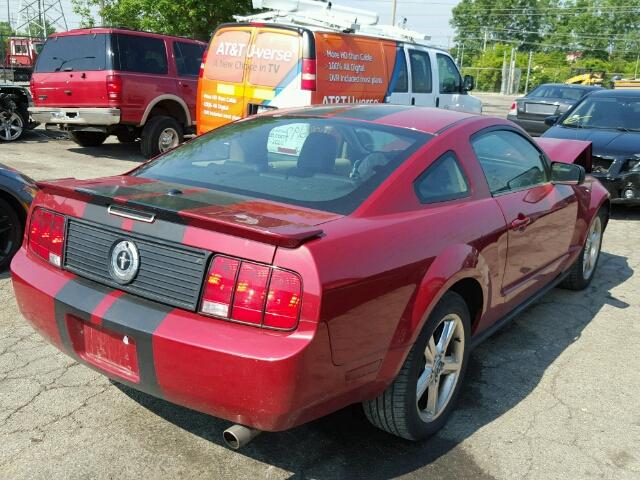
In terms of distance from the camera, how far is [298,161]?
3291 mm

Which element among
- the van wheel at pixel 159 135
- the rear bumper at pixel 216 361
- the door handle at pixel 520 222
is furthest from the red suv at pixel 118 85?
the rear bumper at pixel 216 361

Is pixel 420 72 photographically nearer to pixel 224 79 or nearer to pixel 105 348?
pixel 224 79

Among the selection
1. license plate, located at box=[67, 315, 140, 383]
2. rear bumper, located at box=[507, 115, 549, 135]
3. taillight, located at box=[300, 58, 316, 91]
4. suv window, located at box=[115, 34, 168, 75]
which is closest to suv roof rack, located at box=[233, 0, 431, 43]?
taillight, located at box=[300, 58, 316, 91]

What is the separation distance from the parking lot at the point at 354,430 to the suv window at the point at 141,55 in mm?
7562

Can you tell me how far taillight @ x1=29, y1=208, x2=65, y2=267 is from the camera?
2885 millimetres

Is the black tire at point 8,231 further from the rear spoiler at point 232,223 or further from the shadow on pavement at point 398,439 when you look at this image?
the rear spoiler at point 232,223

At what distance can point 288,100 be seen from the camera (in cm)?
823

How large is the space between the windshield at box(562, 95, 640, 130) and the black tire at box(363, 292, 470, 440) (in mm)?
6834

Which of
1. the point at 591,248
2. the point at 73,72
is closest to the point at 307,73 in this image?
the point at 591,248

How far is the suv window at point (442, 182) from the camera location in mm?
3051

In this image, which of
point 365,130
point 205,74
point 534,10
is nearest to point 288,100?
point 205,74

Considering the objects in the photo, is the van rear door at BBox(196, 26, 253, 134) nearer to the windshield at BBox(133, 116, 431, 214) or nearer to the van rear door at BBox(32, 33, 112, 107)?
the van rear door at BBox(32, 33, 112, 107)

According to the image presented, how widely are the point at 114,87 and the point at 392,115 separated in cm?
815

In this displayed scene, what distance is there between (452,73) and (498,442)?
31.0ft
